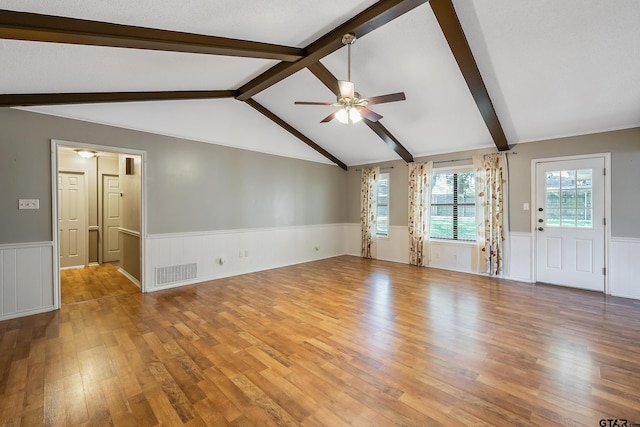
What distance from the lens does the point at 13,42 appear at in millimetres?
2082

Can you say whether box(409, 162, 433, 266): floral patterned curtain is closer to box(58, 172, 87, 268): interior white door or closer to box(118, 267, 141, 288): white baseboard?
box(118, 267, 141, 288): white baseboard

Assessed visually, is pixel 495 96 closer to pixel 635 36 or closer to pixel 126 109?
pixel 635 36

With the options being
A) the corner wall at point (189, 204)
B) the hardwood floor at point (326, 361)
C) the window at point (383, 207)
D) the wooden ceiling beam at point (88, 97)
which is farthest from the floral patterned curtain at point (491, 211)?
the wooden ceiling beam at point (88, 97)

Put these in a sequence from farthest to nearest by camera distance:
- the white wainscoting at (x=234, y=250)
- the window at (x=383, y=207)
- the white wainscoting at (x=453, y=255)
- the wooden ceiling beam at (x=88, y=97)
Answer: the window at (x=383, y=207), the white wainscoting at (x=453, y=255), the white wainscoting at (x=234, y=250), the wooden ceiling beam at (x=88, y=97)

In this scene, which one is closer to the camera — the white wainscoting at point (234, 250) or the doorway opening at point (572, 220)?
the doorway opening at point (572, 220)

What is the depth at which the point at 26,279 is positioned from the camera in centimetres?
328

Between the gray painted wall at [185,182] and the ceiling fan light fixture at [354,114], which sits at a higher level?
the ceiling fan light fixture at [354,114]

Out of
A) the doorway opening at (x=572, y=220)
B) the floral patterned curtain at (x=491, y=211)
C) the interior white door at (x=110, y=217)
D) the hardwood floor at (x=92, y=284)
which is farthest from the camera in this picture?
the interior white door at (x=110, y=217)

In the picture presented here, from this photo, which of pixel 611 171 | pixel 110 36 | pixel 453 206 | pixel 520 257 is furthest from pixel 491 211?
pixel 110 36

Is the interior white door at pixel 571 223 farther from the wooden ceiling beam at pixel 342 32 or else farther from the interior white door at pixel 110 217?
the interior white door at pixel 110 217

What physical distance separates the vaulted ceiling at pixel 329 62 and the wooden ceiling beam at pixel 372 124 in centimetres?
3

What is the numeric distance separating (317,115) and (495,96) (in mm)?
2790

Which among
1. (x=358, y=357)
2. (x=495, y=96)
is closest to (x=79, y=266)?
(x=358, y=357)

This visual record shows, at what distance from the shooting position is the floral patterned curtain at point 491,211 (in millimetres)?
4891
